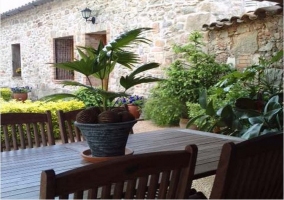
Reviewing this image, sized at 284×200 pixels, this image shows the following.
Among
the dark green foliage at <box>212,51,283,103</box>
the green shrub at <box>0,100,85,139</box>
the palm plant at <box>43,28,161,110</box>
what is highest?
the palm plant at <box>43,28,161,110</box>

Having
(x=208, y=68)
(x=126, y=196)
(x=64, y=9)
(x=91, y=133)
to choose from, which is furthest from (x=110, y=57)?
(x=64, y=9)

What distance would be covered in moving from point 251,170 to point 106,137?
2.32 feet

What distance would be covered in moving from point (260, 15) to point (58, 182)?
4817mm

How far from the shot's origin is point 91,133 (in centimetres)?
180

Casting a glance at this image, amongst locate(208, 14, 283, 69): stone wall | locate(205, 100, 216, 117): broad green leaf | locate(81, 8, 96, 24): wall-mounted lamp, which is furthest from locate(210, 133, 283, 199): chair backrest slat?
locate(81, 8, 96, 24): wall-mounted lamp

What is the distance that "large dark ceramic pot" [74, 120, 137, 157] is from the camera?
5.83 feet

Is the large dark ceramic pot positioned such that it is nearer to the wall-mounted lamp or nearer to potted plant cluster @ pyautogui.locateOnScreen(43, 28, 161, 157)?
potted plant cluster @ pyautogui.locateOnScreen(43, 28, 161, 157)

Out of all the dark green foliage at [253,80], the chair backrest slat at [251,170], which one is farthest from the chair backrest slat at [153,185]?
the dark green foliage at [253,80]

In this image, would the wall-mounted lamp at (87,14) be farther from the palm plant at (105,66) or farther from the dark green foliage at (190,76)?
the palm plant at (105,66)

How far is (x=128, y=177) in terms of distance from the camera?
1.11 metres

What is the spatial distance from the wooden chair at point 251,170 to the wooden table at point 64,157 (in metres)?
0.26

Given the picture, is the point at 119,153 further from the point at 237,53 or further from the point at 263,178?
the point at 237,53

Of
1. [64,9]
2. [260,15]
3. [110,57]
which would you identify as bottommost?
[110,57]

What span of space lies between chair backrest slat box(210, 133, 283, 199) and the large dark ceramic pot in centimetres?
61
